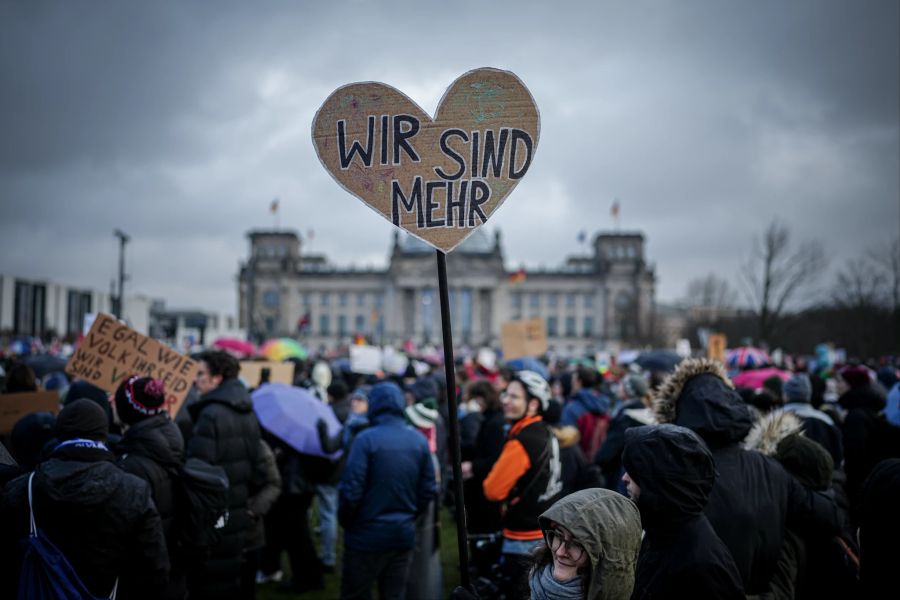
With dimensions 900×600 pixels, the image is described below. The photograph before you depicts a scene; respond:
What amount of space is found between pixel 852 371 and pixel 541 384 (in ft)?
13.8

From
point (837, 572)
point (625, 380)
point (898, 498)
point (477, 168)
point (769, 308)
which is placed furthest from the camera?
point (769, 308)

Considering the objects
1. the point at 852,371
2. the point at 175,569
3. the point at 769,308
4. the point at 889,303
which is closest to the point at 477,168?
the point at 175,569

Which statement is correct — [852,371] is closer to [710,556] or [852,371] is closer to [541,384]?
[541,384]

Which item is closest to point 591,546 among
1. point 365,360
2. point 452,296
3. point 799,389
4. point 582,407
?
point 799,389

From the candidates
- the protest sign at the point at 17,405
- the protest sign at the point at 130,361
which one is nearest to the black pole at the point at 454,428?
the protest sign at the point at 130,361

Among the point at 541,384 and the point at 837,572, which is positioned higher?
the point at 541,384

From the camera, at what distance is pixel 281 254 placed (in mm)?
89062

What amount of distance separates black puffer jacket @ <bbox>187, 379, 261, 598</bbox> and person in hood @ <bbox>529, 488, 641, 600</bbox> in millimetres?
3262

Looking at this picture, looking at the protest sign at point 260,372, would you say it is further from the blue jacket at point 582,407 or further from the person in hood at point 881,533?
the person in hood at point 881,533

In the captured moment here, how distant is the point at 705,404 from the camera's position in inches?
139

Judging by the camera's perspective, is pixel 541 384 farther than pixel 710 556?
Yes

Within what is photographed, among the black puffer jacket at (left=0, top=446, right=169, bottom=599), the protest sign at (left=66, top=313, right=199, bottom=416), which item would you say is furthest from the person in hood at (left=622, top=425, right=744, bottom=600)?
the protest sign at (left=66, top=313, right=199, bottom=416)

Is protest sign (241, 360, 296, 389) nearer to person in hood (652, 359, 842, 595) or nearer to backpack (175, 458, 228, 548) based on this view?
backpack (175, 458, 228, 548)

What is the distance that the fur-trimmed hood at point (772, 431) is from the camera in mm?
4164
